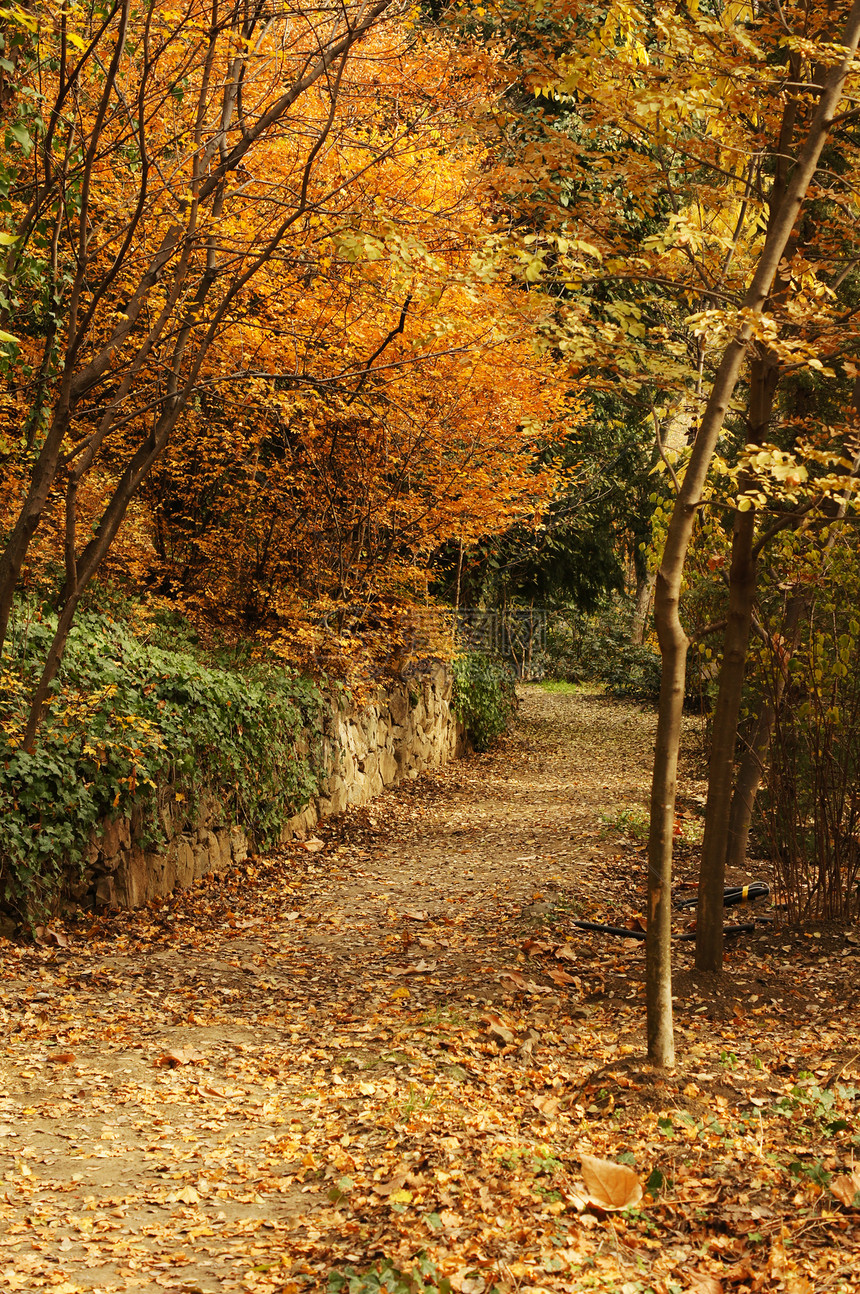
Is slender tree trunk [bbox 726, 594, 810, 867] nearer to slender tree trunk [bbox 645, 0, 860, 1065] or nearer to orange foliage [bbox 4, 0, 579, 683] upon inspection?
slender tree trunk [bbox 645, 0, 860, 1065]

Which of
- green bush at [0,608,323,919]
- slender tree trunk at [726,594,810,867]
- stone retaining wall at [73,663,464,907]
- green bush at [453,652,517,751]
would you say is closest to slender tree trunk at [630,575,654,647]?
green bush at [453,652,517,751]

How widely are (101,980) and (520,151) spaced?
4827 millimetres

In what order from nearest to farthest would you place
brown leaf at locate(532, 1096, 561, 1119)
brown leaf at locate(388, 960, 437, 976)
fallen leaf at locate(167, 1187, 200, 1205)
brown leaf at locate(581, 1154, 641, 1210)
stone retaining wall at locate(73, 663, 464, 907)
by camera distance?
brown leaf at locate(581, 1154, 641, 1210)
fallen leaf at locate(167, 1187, 200, 1205)
brown leaf at locate(532, 1096, 561, 1119)
brown leaf at locate(388, 960, 437, 976)
stone retaining wall at locate(73, 663, 464, 907)

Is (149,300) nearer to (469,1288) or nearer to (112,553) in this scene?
(112,553)

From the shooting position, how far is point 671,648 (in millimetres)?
3996

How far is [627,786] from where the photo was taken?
1309 centimetres

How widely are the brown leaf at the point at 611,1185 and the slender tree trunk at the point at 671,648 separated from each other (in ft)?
2.90

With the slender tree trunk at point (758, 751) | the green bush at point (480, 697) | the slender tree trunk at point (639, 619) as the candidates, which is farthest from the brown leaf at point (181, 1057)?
the slender tree trunk at point (639, 619)

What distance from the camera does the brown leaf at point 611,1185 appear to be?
3.15 m

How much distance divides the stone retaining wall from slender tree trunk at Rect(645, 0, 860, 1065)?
365cm

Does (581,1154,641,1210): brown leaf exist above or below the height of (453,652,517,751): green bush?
below

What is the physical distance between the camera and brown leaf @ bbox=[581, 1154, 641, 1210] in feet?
10.3

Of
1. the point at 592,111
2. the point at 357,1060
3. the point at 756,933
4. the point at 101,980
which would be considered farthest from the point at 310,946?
the point at 592,111

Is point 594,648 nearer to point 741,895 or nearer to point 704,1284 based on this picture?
point 741,895
